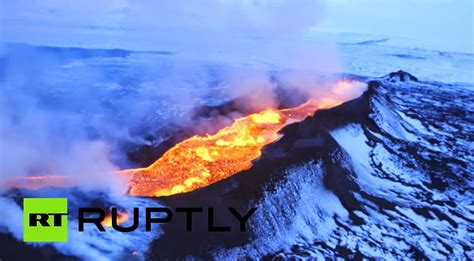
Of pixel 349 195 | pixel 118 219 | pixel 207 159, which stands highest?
pixel 207 159

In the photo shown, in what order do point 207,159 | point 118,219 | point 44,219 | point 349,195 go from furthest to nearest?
point 349,195
point 207,159
point 118,219
point 44,219

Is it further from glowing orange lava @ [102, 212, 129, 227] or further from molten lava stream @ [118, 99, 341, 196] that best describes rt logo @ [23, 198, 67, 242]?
molten lava stream @ [118, 99, 341, 196]

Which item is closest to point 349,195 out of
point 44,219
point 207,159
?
point 207,159

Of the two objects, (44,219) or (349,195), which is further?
(349,195)

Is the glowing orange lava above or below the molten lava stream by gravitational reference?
below

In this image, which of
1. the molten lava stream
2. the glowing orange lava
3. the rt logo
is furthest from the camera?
the molten lava stream

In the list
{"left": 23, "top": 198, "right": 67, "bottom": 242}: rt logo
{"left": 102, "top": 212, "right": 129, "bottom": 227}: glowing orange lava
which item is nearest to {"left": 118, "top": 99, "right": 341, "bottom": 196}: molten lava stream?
{"left": 102, "top": 212, "right": 129, "bottom": 227}: glowing orange lava

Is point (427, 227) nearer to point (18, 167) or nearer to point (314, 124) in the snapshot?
point (314, 124)

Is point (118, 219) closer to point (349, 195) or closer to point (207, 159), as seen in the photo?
point (207, 159)

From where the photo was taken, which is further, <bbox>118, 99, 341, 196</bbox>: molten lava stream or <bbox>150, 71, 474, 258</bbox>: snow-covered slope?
<bbox>118, 99, 341, 196</bbox>: molten lava stream
